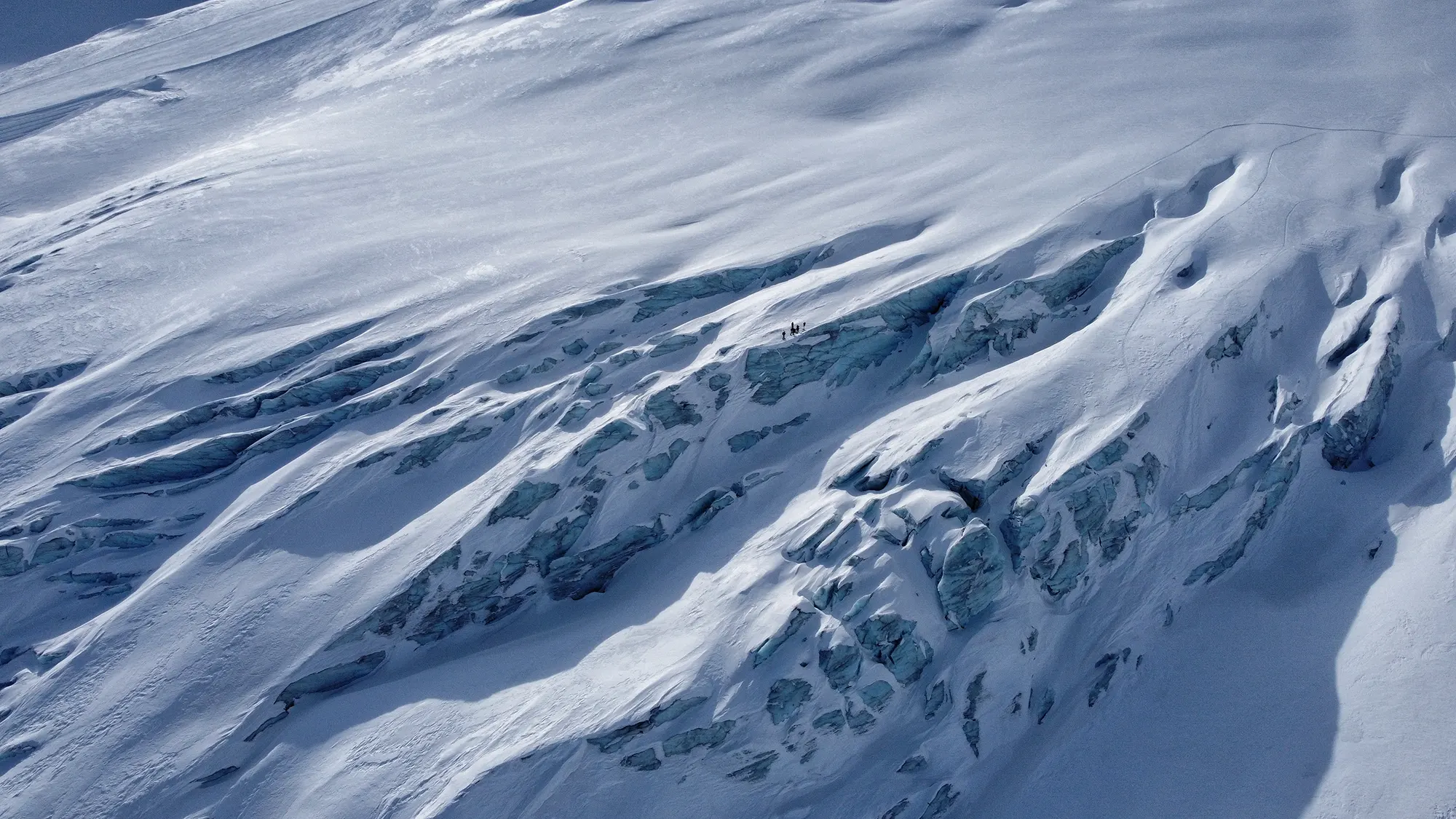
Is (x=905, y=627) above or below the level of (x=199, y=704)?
below

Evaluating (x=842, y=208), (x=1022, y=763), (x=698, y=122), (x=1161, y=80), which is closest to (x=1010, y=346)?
(x=842, y=208)

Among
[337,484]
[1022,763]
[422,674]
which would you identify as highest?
[337,484]

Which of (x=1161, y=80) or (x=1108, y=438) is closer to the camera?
(x=1108, y=438)

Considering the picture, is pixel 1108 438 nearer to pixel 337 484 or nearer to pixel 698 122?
pixel 337 484

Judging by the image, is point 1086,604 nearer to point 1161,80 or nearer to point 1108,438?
point 1108,438

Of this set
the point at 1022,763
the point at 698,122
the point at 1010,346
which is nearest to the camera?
the point at 1022,763

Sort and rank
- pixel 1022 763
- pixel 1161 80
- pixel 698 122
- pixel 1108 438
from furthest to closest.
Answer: pixel 698 122 < pixel 1161 80 < pixel 1108 438 < pixel 1022 763

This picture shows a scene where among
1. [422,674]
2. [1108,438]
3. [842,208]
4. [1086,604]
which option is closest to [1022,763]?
[1086,604]
